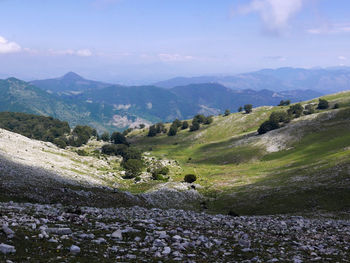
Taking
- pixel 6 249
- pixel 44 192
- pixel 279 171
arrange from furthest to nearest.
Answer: pixel 279 171, pixel 44 192, pixel 6 249

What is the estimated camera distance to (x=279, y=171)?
75.5 m

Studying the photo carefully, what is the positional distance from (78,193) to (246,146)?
3829 inches

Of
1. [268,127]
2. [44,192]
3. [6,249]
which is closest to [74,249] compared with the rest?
[6,249]

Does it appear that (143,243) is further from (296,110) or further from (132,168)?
(296,110)

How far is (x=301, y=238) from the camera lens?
22.8 m

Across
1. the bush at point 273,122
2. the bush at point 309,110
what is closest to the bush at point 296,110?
the bush at point 309,110

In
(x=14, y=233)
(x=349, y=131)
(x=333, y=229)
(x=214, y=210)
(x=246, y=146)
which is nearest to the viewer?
Result: (x=14, y=233)

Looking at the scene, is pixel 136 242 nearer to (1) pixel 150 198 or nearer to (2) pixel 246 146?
(1) pixel 150 198

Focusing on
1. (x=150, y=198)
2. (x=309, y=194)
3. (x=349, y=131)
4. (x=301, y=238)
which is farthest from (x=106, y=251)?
(x=349, y=131)

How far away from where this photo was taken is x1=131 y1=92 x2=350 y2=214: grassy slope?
1865 inches

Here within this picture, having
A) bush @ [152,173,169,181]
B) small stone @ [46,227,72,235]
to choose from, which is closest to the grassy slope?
bush @ [152,173,169,181]

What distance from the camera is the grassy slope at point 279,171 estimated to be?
155 ft

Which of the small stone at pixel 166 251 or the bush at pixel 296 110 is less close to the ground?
the bush at pixel 296 110

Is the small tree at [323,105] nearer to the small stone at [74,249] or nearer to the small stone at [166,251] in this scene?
the small stone at [166,251]
